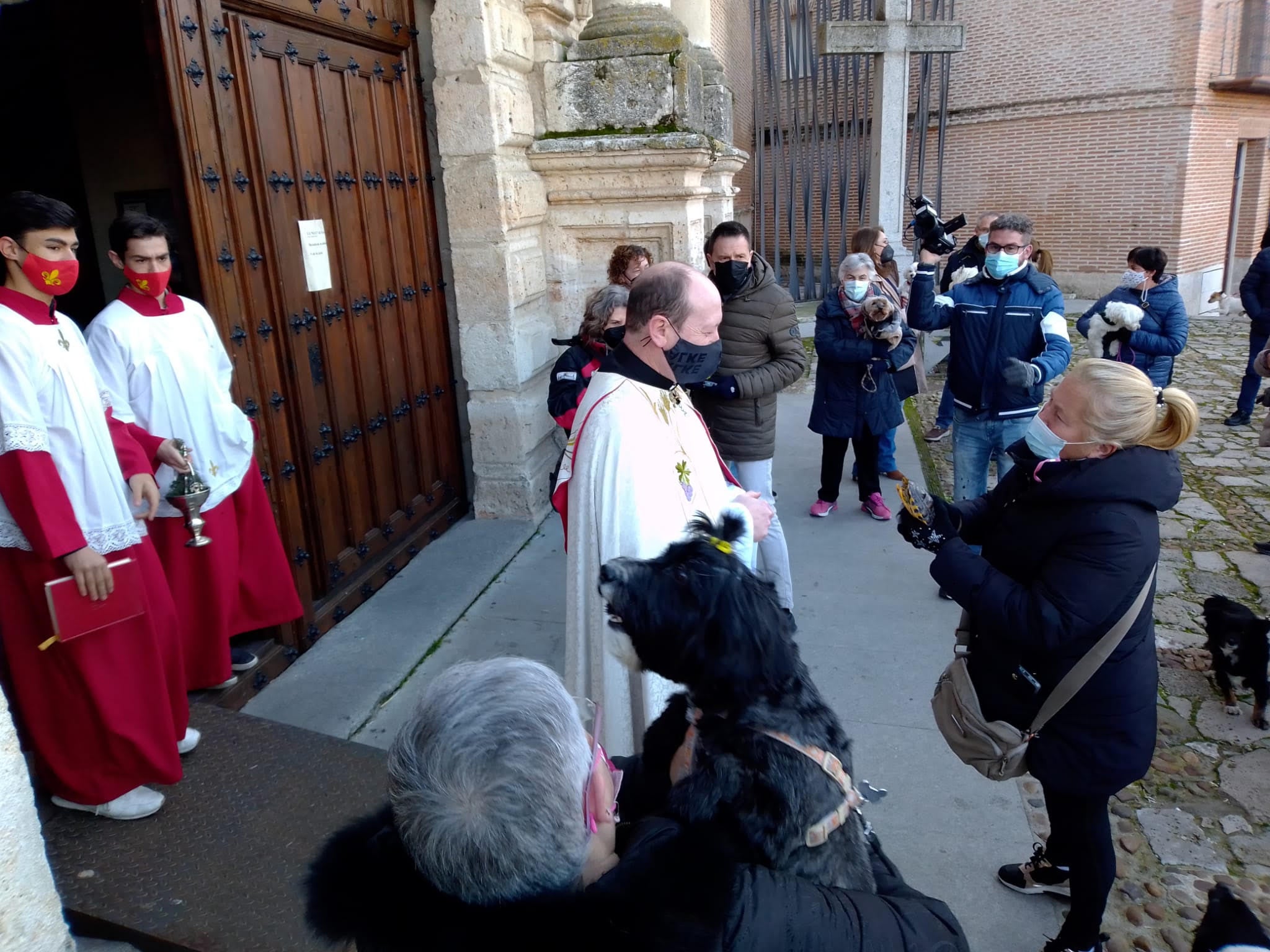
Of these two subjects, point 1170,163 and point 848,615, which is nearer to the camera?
point 848,615

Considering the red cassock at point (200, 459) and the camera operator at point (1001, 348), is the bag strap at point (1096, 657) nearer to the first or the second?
the camera operator at point (1001, 348)

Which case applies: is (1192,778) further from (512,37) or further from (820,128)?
(820,128)

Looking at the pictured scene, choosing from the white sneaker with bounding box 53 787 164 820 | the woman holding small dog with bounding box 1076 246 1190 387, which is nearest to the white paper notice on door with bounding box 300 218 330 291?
the white sneaker with bounding box 53 787 164 820

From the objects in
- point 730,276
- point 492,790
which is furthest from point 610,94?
point 492,790

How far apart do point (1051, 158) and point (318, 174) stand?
16.2 meters

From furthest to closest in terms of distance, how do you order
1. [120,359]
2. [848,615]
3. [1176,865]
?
[848,615], [120,359], [1176,865]

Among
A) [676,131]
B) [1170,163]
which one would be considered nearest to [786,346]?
[676,131]

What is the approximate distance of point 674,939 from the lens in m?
1.11

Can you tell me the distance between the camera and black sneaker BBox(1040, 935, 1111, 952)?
2.36 metres

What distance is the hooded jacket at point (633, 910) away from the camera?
111 cm

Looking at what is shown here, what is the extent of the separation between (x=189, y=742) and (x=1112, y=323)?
573 cm

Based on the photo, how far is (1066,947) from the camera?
2.38 meters

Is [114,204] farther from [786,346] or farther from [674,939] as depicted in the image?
[674,939]

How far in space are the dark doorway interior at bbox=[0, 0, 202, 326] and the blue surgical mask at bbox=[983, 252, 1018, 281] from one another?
4.34 meters
